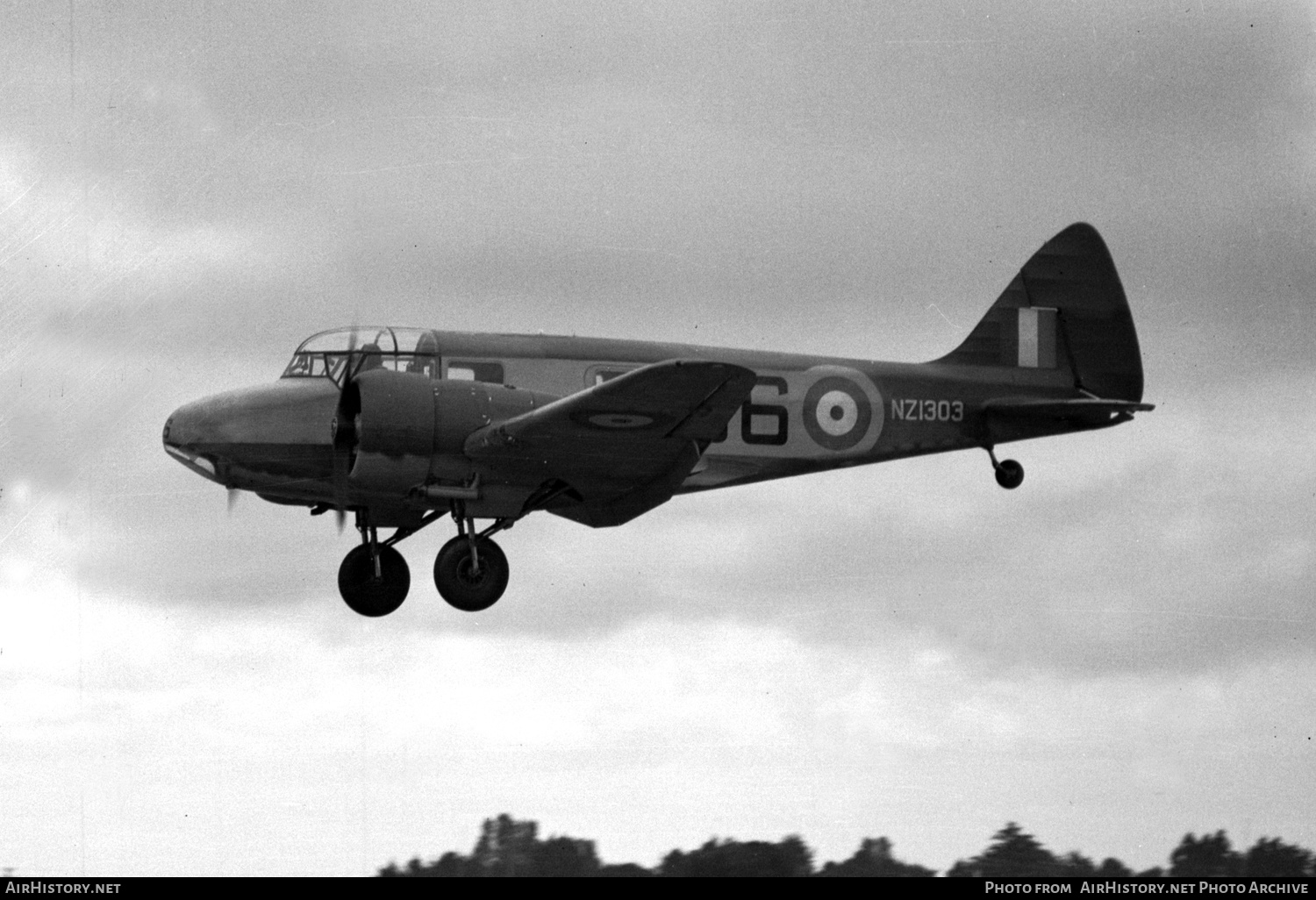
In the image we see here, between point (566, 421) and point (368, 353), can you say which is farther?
point (368, 353)

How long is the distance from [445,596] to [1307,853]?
8624 millimetres

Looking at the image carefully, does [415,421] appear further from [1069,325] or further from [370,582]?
[1069,325]

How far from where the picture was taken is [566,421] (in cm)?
1947

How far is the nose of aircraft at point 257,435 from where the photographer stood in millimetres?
A: 20016

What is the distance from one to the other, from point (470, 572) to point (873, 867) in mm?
4873

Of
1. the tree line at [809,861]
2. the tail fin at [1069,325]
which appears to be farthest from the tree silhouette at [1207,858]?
the tail fin at [1069,325]

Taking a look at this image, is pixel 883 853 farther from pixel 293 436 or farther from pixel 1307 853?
pixel 293 436

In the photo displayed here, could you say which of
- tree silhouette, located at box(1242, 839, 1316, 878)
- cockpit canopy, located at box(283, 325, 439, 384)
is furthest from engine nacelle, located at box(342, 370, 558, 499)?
tree silhouette, located at box(1242, 839, 1316, 878)

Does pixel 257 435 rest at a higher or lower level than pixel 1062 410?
lower

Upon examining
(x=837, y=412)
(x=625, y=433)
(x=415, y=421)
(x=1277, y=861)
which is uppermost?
(x=837, y=412)

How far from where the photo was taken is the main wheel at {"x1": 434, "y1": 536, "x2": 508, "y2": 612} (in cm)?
2017

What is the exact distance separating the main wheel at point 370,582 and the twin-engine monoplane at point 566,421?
21mm

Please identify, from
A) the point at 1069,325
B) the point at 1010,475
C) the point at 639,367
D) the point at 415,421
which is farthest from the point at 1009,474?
the point at 415,421

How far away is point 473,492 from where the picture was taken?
66.3ft
